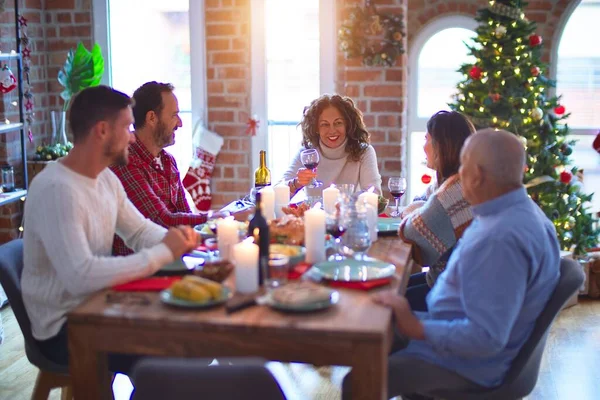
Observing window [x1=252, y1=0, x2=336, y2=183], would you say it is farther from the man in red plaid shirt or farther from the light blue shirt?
the light blue shirt

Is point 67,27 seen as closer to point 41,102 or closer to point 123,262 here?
point 41,102

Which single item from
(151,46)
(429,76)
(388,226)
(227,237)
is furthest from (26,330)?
(429,76)

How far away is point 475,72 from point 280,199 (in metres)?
2.26

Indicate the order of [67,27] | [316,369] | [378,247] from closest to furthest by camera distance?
[378,247] < [316,369] < [67,27]

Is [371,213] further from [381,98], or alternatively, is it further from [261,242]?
[381,98]

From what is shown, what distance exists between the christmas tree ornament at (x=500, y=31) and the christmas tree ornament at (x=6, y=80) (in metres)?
2.90

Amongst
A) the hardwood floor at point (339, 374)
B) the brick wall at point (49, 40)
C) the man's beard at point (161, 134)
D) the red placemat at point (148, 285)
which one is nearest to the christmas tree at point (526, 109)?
the hardwood floor at point (339, 374)

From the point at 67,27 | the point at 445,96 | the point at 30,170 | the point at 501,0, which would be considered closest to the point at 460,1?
the point at 445,96

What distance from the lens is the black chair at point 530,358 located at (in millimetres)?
2180

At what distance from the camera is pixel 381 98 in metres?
4.83

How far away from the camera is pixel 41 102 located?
17.2 ft

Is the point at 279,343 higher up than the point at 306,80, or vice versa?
the point at 306,80

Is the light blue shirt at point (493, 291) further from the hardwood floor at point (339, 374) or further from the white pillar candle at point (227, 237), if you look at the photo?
the hardwood floor at point (339, 374)

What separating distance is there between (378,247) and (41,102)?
3250 millimetres
